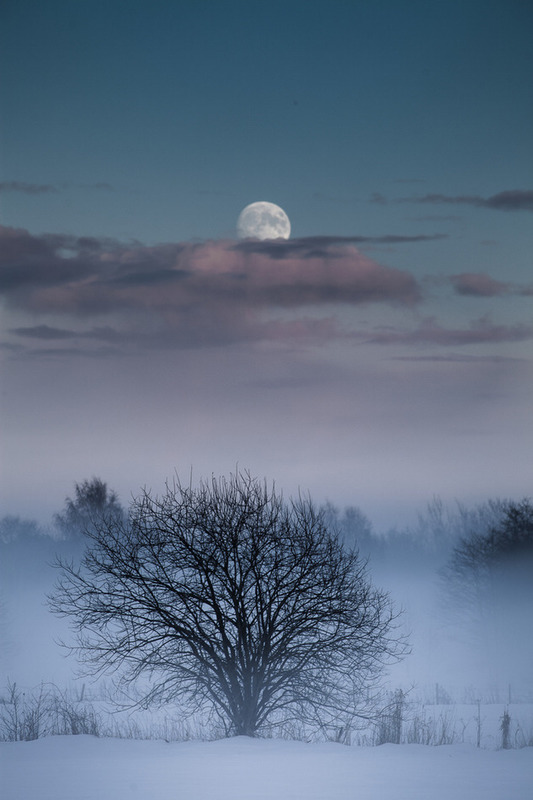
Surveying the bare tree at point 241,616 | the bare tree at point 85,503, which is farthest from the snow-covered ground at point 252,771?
the bare tree at point 85,503

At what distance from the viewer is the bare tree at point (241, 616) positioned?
18.4 metres

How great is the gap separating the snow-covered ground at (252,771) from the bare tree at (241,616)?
290cm

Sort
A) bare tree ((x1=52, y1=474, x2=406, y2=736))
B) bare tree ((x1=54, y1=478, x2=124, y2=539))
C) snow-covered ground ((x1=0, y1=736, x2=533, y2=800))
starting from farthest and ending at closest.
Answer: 1. bare tree ((x1=54, y1=478, x2=124, y2=539))
2. bare tree ((x1=52, y1=474, x2=406, y2=736))
3. snow-covered ground ((x1=0, y1=736, x2=533, y2=800))

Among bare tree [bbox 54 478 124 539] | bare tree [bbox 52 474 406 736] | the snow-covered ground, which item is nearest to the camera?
the snow-covered ground

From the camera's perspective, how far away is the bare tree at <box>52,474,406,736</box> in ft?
60.2

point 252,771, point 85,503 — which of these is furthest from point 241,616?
point 85,503

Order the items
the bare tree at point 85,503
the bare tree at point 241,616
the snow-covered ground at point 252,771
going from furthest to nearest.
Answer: the bare tree at point 85,503
the bare tree at point 241,616
the snow-covered ground at point 252,771

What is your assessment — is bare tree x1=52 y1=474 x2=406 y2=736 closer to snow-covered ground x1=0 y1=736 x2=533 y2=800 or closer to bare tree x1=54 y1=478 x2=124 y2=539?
snow-covered ground x1=0 y1=736 x2=533 y2=800

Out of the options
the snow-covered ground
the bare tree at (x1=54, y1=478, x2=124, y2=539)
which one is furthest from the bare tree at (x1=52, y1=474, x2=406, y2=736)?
the bare tree at (x1=54, y1=478, x2=124, y2=539)

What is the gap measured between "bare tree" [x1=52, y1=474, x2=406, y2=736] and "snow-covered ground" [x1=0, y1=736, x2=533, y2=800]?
2.90 metres

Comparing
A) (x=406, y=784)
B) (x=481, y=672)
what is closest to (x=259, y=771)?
(x=406, y=784)

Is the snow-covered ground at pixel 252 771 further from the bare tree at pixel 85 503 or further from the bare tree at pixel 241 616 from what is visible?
the bare tree at pixel 85 503

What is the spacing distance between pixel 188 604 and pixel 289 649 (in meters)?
2.58

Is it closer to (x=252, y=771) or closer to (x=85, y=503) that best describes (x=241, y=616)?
(x=252, y=771)
